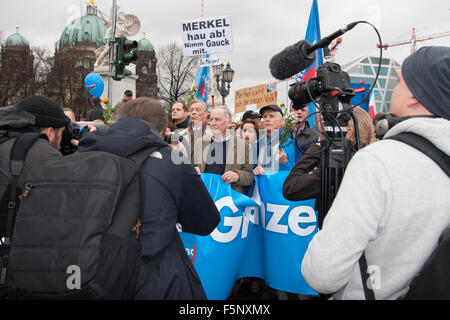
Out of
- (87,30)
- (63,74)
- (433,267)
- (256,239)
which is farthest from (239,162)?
(87,30)

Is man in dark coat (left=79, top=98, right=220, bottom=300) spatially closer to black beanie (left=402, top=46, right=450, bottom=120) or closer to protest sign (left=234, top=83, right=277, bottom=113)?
black beanie (left=402, top=46, right=450, bottom=120)

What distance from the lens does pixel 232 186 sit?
3855mm

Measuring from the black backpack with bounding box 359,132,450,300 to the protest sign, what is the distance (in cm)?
1170

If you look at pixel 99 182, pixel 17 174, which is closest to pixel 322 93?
pixel 99 182

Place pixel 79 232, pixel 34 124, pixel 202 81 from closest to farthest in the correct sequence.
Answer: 1. pixel 79 232
2. pixel 34 124
3. pixel 202 81

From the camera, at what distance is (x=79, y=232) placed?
56.6 inches

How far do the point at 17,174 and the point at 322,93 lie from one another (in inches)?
72.3

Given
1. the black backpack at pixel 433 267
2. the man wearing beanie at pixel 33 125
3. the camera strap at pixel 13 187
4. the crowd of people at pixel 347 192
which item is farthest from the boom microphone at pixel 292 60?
the camera strap at pixel 13 187

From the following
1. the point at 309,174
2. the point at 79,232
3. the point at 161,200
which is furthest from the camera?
the point at 309,174

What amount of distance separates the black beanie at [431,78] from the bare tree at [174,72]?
138ft

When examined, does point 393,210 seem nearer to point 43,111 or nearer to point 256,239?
point 43,111

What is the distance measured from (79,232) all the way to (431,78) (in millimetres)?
1513
